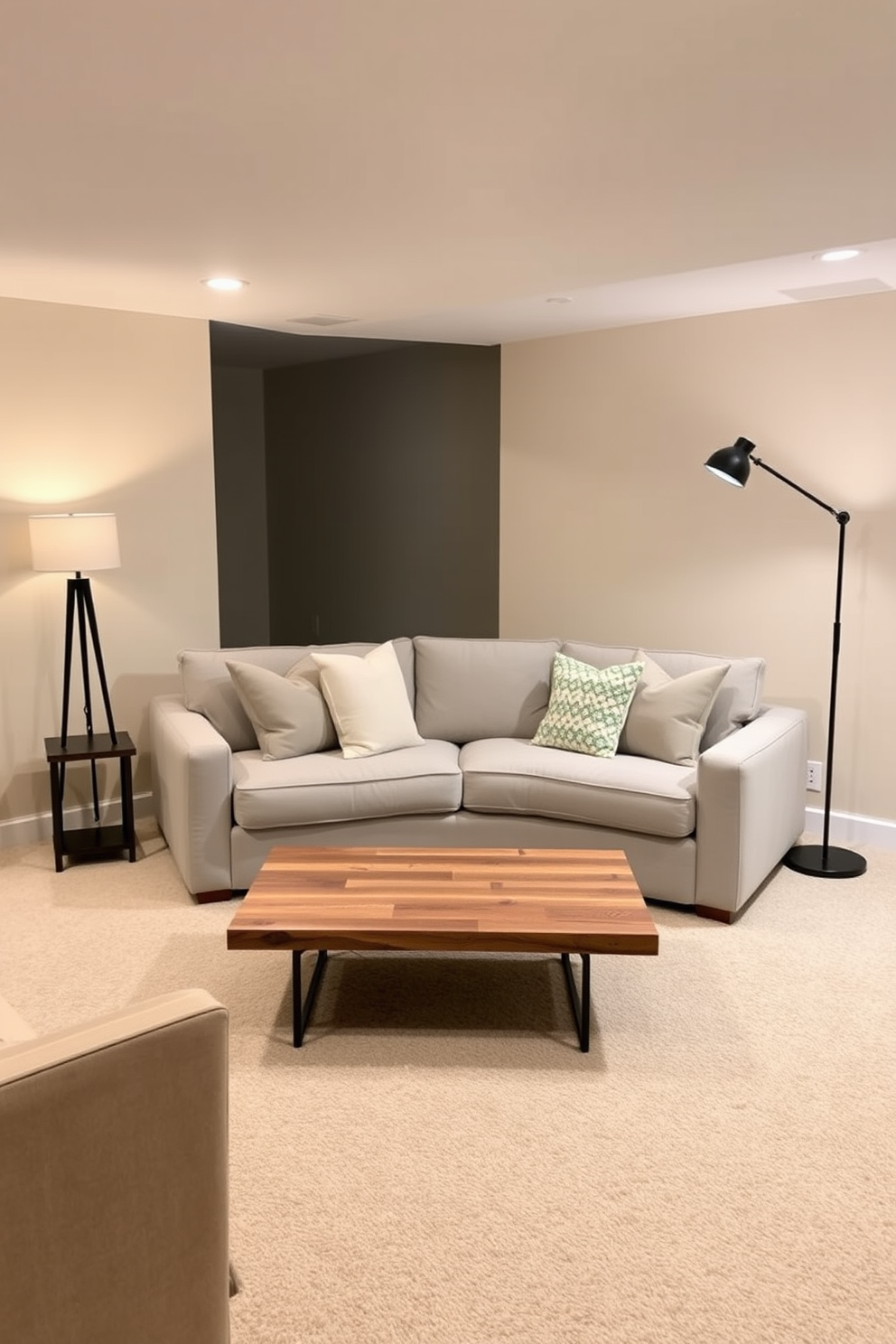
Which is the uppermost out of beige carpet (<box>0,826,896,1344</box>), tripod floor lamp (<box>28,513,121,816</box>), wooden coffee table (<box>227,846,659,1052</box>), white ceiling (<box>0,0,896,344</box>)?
white ceiling (<box>0,0,896,344</box>)

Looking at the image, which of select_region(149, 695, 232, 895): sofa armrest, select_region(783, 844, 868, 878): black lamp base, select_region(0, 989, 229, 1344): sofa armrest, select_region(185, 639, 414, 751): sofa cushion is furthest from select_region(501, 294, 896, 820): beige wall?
select_region(0, 989, 229, 1344): sofa armrest

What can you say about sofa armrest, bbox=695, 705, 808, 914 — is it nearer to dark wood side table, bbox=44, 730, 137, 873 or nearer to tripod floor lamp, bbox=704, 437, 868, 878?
tripod floor lamp, bbox=704, 437, 868, 878

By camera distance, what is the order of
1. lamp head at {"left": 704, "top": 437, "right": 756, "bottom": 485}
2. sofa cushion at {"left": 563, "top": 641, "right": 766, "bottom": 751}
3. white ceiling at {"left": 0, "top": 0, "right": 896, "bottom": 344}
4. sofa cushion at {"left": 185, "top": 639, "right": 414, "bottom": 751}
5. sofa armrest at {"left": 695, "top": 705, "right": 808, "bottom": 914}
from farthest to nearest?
sofa cushion at {"left": 185, "top": 639, "right": 414, "bottom": 751} → sofa cushion at {"left": 563, "top": 641, "right": 766, "bottom": 751} → lamp head at {"left": 704, "top": 437, "right": 756, "bottom": 485} → sofa armrest at {"left": 695, "top": 705, "right": 808, "bottom": 914} → white ceiling at {"left": 0, "top": 0, "right": 896, "bottom": 344}

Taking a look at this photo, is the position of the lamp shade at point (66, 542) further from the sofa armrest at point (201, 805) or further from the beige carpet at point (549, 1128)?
the beige carpet at point (549, 1128)

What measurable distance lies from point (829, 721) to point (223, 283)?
2.88 meters

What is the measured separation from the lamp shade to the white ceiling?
860 millimetres

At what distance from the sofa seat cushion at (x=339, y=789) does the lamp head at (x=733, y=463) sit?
1.48 metres

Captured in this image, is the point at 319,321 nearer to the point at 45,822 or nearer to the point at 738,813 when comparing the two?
the point at 45,822

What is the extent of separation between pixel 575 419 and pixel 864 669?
186 cm

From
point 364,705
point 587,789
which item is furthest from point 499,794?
point 364,705

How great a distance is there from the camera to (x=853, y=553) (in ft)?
14.1

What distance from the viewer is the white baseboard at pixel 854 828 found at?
435cm

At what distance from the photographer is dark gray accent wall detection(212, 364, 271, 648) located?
7594 millimetres

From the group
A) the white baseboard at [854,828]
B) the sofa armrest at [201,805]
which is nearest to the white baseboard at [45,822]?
the sofa armrest at [201,805]
